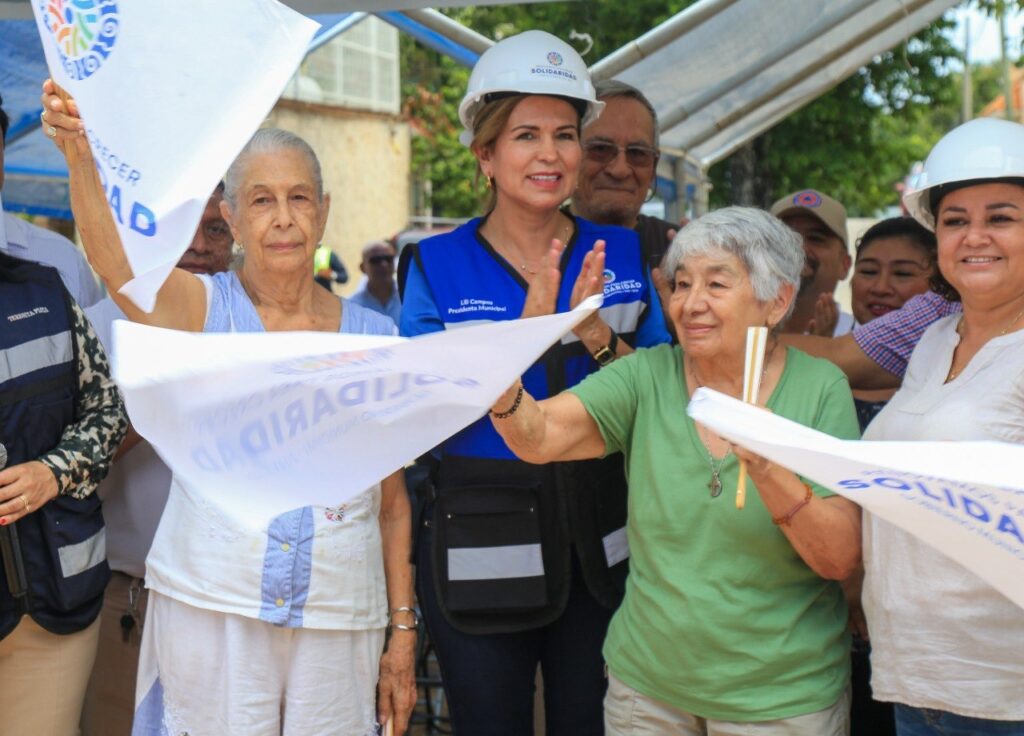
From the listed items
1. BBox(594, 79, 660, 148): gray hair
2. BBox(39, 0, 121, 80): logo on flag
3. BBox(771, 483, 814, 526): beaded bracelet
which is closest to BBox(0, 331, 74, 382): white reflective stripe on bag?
BBox(39, 0, 121, 80): logo on flag

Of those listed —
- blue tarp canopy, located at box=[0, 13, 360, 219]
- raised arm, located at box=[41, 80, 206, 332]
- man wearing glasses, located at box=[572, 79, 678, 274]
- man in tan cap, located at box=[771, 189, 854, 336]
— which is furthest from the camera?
blue tarp canopy, located at box=[0, 13, 360, 219]

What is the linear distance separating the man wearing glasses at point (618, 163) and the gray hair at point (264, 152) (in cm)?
137

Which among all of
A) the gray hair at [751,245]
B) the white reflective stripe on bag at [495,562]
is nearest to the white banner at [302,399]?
the gray hair at [751,245]

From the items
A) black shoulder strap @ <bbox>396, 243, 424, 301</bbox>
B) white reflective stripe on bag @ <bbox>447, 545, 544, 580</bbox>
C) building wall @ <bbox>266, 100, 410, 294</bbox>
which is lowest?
white reflective stripe on bag @ <bbox>447, 545, 544, 580</bbox>

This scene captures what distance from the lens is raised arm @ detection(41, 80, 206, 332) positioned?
249 centimetres

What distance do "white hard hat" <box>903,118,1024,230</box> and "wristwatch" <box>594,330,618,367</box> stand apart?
2.75ft

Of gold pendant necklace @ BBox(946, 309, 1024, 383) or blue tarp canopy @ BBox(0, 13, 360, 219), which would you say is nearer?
gold pendant necklace @ BBox(946, 309, 1024, 383)

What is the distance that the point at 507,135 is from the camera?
3.32m

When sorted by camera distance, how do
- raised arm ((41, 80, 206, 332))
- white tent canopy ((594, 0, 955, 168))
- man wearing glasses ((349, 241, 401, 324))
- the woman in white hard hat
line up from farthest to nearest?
man wearing glasses ((349, 241, 401, 324)) < white tent canopy ((594, 0, 955, 168)) < the woman in white hard hat < raised arm ((41, 80, 206, 332))

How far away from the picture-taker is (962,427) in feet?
8.71

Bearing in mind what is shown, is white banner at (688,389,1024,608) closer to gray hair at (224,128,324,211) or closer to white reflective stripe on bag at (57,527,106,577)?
gray hair at (224,128,324,211)

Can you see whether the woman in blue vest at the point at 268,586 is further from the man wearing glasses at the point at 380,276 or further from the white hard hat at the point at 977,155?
the man wearing glasses at the point at 380,276

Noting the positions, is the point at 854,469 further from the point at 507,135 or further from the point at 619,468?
the point at 507,135

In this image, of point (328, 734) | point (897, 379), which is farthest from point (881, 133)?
point (328, 734)
